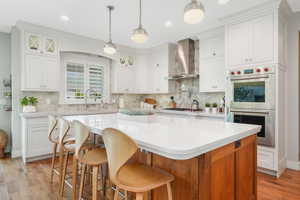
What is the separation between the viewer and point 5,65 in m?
4.02

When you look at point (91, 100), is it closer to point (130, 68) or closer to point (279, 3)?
point (130, 68)

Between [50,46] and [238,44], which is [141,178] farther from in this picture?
[50,46]

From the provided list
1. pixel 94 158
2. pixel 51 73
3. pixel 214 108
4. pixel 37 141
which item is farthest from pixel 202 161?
pixel 51 73

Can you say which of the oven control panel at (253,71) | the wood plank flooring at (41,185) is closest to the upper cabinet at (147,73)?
the oven control panel at (253,71)

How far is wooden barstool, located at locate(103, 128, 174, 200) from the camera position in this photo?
1119mm

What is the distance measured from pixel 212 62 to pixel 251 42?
3.29 ft

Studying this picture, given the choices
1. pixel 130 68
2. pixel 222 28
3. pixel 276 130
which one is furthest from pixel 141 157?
pixel 130 68

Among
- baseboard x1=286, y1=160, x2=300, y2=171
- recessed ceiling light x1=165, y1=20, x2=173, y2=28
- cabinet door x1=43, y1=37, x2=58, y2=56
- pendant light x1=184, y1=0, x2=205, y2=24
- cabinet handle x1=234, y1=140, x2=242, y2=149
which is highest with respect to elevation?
recessed ceiling light x1=165, y1=20, x2=173, y2=28

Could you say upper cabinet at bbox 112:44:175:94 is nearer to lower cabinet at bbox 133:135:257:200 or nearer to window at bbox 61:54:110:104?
window at bbox 61:54:110:104

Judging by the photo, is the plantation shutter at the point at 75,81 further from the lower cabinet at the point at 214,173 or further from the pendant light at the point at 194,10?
the pendant light at the point at 194,10

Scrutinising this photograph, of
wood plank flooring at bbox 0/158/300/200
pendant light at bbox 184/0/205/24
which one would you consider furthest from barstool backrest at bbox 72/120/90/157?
pendant light at bbox 184/0/205/24

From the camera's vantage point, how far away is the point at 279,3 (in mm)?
2645

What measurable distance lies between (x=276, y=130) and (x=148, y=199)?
2.38m

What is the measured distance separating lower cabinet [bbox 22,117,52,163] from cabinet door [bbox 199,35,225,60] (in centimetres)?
376
